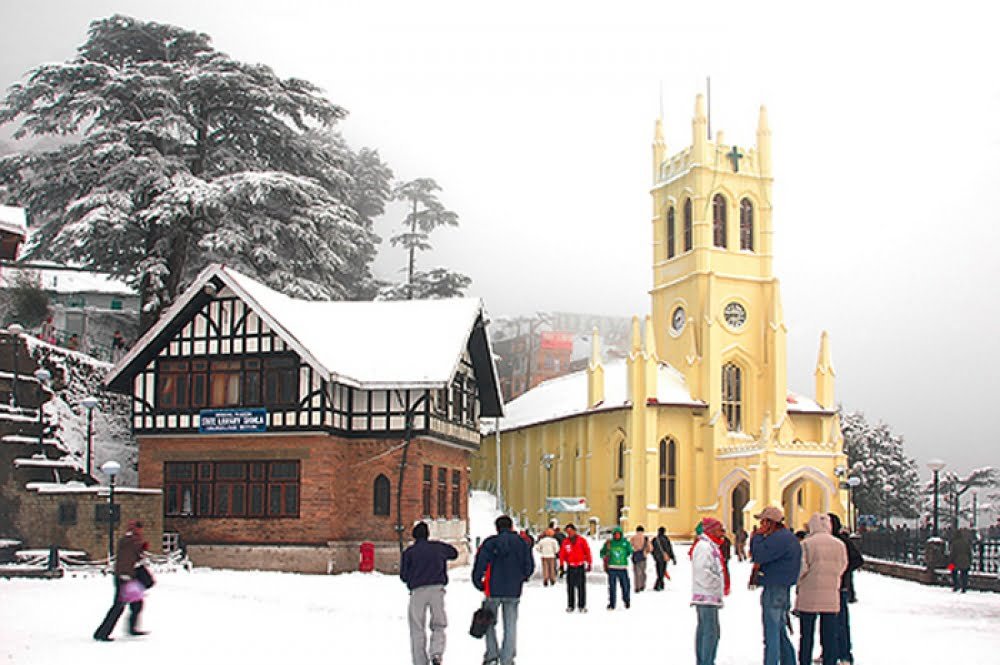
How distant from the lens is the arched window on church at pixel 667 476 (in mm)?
62406

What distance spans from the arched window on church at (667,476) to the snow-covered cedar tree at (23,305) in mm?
31656

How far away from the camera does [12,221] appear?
31.2 metres

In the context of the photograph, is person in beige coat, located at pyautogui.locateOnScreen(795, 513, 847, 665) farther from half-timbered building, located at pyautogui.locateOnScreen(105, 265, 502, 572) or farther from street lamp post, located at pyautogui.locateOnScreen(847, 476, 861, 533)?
street lamp post, located at pyautogui.locateOnScreen(847, 476, 861, 533)

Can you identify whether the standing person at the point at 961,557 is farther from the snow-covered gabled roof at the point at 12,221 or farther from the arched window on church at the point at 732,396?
the arched window on church at the point at 732,396

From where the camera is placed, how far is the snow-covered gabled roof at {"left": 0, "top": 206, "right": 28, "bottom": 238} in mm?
30467

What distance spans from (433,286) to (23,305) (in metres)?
21.8

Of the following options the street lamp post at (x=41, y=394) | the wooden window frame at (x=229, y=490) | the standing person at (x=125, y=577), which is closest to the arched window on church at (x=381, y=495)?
the wooden window frame at (x=229, y=490)

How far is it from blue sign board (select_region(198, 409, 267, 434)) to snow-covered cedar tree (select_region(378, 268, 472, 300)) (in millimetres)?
27034

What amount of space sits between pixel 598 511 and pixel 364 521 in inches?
1282

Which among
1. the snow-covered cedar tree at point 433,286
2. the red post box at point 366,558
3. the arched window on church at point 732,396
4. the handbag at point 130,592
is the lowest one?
the red post box at point 366,558

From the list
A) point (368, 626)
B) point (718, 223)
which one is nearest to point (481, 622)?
point (368, 626)

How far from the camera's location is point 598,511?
64.9 meters

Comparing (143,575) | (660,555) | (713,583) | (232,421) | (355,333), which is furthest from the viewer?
(355,333)

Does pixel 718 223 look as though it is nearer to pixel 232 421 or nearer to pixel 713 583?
pixel 232 421
